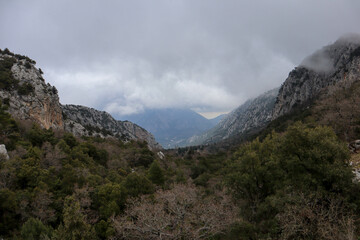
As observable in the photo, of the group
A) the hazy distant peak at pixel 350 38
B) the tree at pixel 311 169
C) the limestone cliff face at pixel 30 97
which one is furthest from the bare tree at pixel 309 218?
the hazy distant peak at pixel 350 38

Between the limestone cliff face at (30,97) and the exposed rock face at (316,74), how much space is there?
119m

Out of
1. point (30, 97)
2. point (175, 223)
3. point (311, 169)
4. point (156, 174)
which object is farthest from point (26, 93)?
point (311, 169)

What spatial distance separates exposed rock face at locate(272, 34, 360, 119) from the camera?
104 metres

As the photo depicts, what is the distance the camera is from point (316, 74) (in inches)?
4646

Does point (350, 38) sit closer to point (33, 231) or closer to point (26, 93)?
point (33, 231)

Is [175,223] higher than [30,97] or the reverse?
the reverse

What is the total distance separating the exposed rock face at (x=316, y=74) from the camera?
10374 cm

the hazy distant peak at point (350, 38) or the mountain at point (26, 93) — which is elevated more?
the hazy distant peak at point (350, 38)

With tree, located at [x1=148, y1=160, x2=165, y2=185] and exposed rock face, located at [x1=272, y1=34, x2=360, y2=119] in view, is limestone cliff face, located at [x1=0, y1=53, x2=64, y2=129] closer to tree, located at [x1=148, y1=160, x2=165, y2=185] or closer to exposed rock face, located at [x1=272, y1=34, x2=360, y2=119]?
tree, located at [x1=148, y1=160, x2=165, y2=185]

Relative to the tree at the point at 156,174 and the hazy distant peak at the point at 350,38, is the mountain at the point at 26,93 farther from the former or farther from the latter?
the hazy distant peak at the point at 350,38

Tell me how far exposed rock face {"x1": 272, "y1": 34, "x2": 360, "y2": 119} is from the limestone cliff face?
11859 cm

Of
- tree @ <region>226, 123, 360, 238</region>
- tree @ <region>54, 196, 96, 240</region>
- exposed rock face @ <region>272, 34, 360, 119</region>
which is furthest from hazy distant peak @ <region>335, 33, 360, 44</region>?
tree @ <region>54, 196, 96, 240</region>

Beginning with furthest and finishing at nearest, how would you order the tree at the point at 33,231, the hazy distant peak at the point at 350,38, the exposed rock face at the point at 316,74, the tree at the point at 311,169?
the hazy distant peak at the point at 350,38 < the exposed rock face at the point at 316,74 < the tree at the point at 311,169 < the tree at the point at 33,231

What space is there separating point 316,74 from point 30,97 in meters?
146
